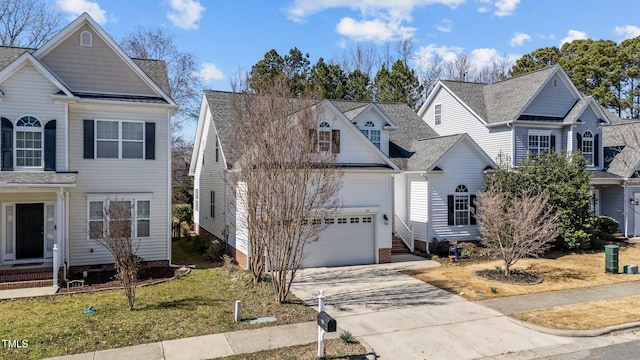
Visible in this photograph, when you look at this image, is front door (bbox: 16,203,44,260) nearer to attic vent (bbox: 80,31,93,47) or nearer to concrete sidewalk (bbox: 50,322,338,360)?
attic vent (bbox: 80,31,93,47)

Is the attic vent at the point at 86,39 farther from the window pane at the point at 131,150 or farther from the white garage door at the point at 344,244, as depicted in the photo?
the white garage door at the point at 344,244

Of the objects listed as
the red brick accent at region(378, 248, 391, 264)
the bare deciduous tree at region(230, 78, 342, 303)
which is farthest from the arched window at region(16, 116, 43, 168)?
the red brick accent at region(378, 248, 391, 264)

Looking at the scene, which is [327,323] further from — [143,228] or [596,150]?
[596,150]

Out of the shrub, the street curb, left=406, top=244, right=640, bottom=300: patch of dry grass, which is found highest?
the shrub

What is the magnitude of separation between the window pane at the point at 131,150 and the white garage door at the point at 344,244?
799 centimetres

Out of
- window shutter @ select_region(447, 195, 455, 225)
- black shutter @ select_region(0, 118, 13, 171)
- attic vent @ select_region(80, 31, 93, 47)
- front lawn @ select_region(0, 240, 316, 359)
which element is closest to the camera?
front lawn @ select_region(0, 240, 316, 359)

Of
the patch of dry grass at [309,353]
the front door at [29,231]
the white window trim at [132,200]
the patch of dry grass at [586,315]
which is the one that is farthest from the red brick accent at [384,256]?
the front door at [29,231]

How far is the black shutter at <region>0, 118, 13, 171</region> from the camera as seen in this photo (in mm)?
14945

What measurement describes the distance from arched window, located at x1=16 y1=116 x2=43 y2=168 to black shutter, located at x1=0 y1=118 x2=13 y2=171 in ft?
0.68

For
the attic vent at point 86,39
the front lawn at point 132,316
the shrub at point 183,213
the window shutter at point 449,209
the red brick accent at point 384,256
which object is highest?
the attic vent at point 86,39

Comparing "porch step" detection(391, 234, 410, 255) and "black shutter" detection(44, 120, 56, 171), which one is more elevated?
"black shutter" detection(44, 120, 56, 171)

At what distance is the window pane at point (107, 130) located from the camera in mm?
16484

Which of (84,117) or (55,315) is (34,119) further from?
(55,315)

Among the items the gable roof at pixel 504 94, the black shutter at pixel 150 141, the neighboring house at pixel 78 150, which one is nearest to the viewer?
the neighboring house at pixel 78 150
